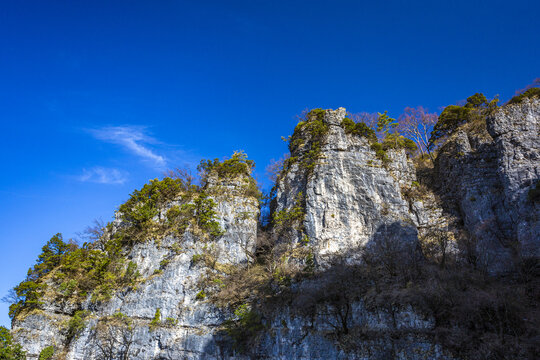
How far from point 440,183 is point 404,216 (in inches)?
220

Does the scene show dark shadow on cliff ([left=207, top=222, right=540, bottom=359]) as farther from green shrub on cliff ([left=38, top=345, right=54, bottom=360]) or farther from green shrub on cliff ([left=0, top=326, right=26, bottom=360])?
green shrub on cliff ([left=0, top=326, right=26, bottom=360])

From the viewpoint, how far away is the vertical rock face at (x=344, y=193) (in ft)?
97.6

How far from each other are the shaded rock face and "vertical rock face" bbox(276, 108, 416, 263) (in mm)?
4165

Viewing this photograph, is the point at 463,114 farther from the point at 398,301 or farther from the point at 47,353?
the point at 47,353

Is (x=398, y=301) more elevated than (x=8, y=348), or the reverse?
(x=398, y=301)

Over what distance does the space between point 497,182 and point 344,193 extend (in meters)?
12.1

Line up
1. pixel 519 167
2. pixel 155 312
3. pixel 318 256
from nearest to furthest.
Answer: pixel 519 167 < pixel 318 256 < pixel 155 312

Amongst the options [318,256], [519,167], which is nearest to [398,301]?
[318,256]

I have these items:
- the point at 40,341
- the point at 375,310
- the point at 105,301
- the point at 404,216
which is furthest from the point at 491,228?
the point at 40,341

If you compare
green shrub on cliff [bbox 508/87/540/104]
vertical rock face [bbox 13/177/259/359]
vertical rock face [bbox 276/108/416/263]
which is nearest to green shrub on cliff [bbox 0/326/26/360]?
vertical rock face [bbox 13/177/259/359]

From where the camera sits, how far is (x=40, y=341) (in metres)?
29.0

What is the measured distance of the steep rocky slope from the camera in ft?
78.5

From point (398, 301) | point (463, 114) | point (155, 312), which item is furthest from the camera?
point (463, 114)

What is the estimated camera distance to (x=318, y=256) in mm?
28266
